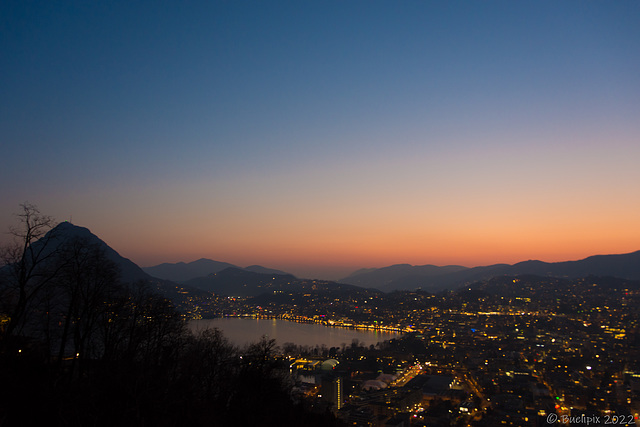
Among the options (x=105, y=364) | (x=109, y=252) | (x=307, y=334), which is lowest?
(x=307, y=334)

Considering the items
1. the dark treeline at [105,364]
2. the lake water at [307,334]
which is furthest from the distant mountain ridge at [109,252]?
the lake water at [307,334]

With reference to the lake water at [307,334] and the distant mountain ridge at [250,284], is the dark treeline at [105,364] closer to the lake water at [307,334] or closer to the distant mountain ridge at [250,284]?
the lake water at [307,334]

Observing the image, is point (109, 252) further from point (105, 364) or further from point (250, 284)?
point (250, 284)

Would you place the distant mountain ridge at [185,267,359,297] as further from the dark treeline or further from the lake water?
the dark treeline

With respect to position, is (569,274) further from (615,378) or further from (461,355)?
(615,378)

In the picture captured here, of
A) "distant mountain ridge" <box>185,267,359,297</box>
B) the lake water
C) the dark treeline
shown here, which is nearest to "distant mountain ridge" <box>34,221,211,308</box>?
the dark treeline

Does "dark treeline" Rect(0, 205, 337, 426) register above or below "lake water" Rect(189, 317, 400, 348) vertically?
above

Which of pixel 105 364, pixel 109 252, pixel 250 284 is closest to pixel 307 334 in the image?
pixel 109 252

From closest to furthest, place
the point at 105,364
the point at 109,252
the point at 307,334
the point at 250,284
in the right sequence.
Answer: the point at 105,364 → the point at 109,252 → the point at 307,334 → the point at 250,284

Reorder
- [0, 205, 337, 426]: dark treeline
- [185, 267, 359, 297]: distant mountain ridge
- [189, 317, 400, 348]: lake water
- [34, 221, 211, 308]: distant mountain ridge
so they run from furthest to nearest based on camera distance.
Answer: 1. [185, 267, 359, 297]: distant mountain ridge
2. [189, 317, 400, 348]: lake water
3. [34, 221, 211, 308]: distant mountain ridge
4. [0, 205, 337, 426]: dark treeline
